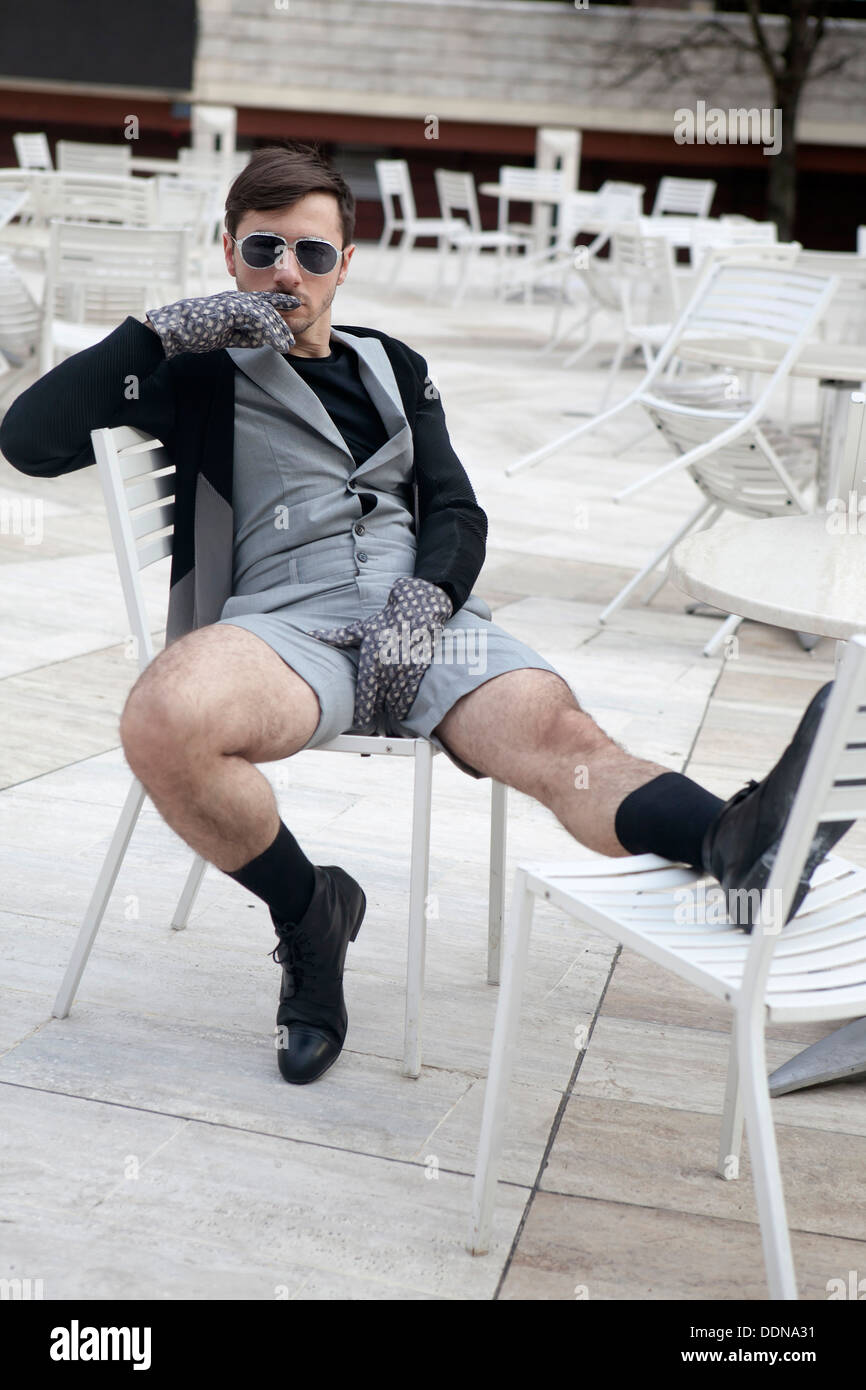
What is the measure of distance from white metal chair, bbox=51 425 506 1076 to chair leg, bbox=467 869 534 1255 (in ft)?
1.27

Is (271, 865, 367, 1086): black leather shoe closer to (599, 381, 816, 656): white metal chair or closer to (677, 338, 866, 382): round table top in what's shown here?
(599, 381, 816, 656): white metal chair

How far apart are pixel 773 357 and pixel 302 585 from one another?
287cm

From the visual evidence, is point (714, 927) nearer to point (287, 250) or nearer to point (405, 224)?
point (287, 250)

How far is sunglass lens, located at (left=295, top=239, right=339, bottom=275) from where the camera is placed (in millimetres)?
2406

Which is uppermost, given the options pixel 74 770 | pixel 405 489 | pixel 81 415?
pixel 81 415

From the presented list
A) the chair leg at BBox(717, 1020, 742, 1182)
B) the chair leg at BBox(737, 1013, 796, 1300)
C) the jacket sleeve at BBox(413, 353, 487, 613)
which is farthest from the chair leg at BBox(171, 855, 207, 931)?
the chair leg at BBox(737, 1013, 796, 1300)

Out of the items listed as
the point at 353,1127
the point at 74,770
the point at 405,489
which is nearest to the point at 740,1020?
the point at 353,1127

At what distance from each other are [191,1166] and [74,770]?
1.52m

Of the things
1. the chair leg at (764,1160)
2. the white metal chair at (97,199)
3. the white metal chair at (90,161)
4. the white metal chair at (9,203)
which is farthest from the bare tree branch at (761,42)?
the chair leg at (764,1160)

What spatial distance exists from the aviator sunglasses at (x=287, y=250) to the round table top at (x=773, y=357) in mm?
2257

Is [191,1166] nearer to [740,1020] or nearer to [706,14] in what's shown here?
[740,1020]

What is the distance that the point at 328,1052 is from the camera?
222cm

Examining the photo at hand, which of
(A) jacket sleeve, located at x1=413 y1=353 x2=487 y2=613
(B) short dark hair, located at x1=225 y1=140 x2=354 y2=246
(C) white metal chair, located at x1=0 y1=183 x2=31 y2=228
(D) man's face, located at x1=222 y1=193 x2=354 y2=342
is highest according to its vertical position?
(B) short dark hair, located at x1=225 y1=140 x2=354 y2=246

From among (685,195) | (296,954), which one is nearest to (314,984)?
(296,954)
